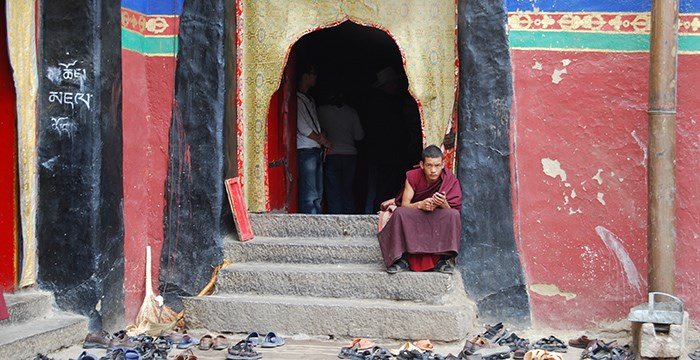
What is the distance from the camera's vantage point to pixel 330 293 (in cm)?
667

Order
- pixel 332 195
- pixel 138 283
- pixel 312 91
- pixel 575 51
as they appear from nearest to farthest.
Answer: pixel 575 51
pixel 138 283
pixel 332 195
pixel 312 91

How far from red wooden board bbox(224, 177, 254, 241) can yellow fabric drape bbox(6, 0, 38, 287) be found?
1502 millimetres

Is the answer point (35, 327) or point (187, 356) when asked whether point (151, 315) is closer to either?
point (35, 327)

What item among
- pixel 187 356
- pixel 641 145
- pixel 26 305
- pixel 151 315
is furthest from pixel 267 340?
pixel 641 145

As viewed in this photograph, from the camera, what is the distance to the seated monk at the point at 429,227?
21.2 ft

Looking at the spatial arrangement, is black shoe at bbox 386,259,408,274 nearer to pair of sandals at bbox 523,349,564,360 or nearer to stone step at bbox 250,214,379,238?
stone step at bbox 250,214,379,238

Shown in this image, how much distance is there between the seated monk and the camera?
255 inches

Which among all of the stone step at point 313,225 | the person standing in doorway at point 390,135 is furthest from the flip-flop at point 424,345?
the person standing in doorway at point 390,135

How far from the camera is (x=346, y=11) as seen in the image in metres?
7.14

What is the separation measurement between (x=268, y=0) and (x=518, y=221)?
9.05 feet

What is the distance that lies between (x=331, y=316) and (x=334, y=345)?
25 centimetres

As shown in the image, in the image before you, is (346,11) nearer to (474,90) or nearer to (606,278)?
(474,90)

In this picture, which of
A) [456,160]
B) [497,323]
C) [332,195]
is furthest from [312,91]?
[497,323]

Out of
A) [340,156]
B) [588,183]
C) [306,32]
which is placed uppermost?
→ [306,32]
